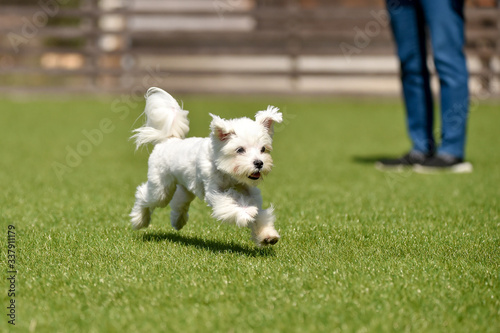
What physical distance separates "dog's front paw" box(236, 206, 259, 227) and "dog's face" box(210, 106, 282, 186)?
12cm

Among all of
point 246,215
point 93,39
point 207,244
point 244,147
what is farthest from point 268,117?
point 93,39

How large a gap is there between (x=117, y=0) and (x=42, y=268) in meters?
13.3

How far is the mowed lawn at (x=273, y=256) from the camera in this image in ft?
8.50

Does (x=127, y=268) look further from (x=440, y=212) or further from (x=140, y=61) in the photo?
(x=140, y=61)

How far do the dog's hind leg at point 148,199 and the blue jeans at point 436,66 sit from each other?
3.55m

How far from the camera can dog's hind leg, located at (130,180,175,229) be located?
395 cm

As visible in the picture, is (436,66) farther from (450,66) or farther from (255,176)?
(255,176)

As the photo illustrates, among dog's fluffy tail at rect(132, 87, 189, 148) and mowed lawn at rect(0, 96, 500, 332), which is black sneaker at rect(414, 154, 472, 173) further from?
dog's fluffy tail at rect(132, 87, 189, 148)

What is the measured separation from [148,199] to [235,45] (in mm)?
13890

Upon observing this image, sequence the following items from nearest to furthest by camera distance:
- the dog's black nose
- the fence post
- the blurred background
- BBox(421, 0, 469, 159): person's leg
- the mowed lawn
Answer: the mowed lawn, the dog's black nose, BBox(421, 0, 469, 159): person's leg, the blurred background, the fence post

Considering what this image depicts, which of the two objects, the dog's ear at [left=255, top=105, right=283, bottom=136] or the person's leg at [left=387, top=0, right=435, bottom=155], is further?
the person's leg at [left=387, top=0, right=435, bottom=155]

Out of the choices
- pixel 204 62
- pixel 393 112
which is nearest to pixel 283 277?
pixel 393 112

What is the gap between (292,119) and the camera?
1172 centimetres

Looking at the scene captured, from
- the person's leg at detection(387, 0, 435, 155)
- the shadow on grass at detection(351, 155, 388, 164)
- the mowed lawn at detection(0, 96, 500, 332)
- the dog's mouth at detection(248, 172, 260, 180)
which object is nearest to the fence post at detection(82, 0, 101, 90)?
the mowed lawn at detection(0, 96, 500, 332)
